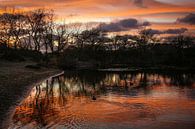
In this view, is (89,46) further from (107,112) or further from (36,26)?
(107,112)

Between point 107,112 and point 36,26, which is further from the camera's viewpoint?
point 36,26

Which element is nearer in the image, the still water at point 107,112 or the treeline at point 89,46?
the still water at point 107,112

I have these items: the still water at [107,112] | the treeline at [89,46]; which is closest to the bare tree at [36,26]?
the treeline at [89,46]

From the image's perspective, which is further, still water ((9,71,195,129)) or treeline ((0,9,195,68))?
treeline ((0,9,195,68))

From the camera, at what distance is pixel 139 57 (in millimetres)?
170625

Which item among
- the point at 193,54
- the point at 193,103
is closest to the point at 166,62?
the point at 193,54

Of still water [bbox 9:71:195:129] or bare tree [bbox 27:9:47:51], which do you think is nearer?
still water [bbox 9:71:195:129]

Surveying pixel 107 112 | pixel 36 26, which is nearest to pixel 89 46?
pixel 36 26

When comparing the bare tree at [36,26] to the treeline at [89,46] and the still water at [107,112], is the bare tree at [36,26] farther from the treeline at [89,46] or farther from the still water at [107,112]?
the still water at [107,112]

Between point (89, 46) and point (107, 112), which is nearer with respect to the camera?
point (107, 112)

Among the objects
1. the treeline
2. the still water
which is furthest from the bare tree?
the still water

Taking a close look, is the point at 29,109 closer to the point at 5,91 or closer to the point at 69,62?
the point at 5,91

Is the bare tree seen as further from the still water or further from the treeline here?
the still water

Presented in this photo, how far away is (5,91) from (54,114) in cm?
900
